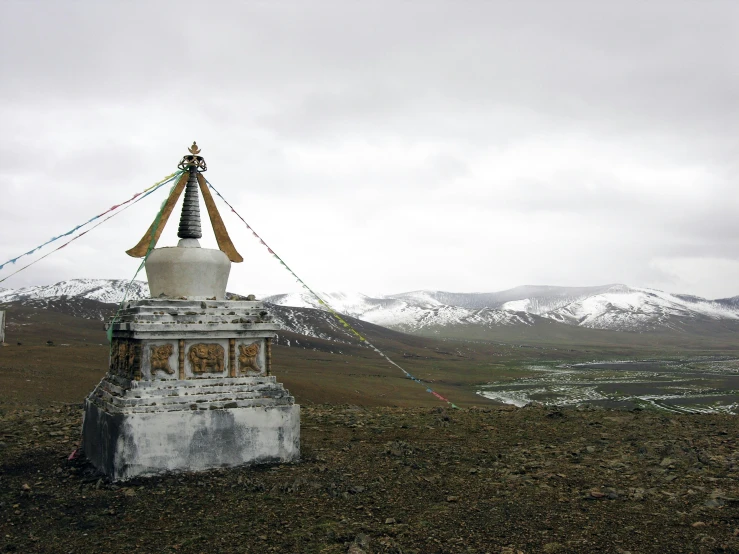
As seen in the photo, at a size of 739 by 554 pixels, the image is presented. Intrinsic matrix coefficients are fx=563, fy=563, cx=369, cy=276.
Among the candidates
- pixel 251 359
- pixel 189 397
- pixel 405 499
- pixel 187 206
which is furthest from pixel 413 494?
pixel 187 206

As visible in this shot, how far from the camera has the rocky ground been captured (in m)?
7.23

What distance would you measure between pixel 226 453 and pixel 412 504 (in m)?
3.93

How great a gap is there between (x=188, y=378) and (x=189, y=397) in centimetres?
40

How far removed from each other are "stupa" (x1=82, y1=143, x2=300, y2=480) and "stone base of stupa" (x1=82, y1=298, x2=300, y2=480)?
2 cm

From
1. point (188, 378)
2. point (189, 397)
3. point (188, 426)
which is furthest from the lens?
point (188, 378)

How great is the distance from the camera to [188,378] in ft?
35.7

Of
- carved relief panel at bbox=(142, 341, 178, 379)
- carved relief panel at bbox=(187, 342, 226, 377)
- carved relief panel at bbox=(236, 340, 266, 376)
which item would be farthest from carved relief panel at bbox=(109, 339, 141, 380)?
carved relief panel at bbox=(236, 340, 266, 376)

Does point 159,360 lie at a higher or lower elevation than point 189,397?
higher

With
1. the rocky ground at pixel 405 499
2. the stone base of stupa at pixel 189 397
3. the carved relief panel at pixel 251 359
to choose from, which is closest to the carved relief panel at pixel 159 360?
the stone base of stupa at pixel 189 397

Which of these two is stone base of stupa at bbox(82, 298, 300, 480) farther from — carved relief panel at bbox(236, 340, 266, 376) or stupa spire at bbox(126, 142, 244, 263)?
stupa spire at bbox(126, 142, 244, 263)

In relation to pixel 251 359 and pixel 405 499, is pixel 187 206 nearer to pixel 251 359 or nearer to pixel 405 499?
pixel 251 359

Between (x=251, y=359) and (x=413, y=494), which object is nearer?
(x=413, y=494)

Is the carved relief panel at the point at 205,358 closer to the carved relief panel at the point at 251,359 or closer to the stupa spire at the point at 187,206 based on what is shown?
the carved relief panel at the point at 251,359

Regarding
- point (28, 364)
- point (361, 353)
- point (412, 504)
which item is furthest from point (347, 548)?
point (361, 353)
